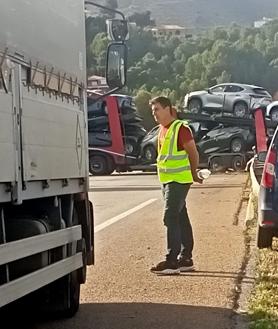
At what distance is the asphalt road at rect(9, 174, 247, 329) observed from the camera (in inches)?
314

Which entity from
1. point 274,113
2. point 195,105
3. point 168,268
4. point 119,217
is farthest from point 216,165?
point 168,268

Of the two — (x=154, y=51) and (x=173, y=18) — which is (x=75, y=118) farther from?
(x=173, y=18)

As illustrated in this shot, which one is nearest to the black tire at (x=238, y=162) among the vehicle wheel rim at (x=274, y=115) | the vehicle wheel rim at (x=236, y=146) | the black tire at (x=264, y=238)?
the vehicle wheel rim at (x=236, y=146)

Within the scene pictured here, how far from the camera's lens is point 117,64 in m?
9.25

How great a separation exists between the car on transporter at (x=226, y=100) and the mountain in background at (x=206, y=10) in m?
105

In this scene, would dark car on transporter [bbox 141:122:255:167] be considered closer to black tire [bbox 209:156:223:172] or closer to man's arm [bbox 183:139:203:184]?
black tire [bbox 209:156:223:172]

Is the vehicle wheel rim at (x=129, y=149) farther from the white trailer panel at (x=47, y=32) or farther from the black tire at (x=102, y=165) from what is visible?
the white trailer panel at (x=47, y=32)

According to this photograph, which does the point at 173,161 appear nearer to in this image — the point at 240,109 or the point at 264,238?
the point at 264,238

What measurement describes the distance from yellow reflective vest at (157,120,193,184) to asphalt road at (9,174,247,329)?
3.39 feet

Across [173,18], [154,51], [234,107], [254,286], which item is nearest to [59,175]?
[254,286]

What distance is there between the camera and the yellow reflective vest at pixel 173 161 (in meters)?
10.3

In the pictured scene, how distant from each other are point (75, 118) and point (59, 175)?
77 cm

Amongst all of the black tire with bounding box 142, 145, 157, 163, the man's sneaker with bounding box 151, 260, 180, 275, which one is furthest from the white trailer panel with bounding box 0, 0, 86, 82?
the black tire with bounding box 142, 145, 157, 163

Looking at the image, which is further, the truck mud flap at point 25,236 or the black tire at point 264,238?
the black tire at point 264,238
